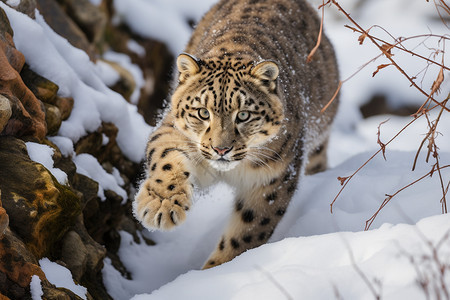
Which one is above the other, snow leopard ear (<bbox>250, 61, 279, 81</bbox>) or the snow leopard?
snow leopard ear (<bbox>250, 61, 279, 81</bbox>)

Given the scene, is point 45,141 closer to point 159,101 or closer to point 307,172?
point 307,172

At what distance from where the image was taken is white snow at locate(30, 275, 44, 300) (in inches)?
110

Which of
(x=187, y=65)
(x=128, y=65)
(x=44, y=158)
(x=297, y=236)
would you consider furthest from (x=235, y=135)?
(x=128, y=65)

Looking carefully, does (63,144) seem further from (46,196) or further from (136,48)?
(136,48)

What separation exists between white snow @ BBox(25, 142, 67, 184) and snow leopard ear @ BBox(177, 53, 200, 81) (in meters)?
1.04

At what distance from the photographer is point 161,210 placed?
12.3ft

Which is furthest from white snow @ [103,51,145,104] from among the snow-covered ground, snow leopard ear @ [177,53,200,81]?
snow leopard ear @ [177,53,200,81]

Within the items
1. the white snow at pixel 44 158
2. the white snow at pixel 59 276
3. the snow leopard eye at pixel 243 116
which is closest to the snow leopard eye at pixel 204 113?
the snow leopard eye at pixel 243 116

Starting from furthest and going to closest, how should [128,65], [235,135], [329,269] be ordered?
[128,65] < [235,135] < [329,269]

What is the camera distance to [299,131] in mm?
4551

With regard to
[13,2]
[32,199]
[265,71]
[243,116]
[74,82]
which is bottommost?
[32,199]

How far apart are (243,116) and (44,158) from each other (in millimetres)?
1265

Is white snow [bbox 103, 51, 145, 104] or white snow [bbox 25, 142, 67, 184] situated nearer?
white snow [bbox 25, 142, 67, 184]

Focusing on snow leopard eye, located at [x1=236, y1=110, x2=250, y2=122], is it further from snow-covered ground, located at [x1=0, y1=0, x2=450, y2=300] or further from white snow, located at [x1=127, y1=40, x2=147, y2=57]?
white snow, located at [x1=127, y1=40, x2=147, y2=57]
